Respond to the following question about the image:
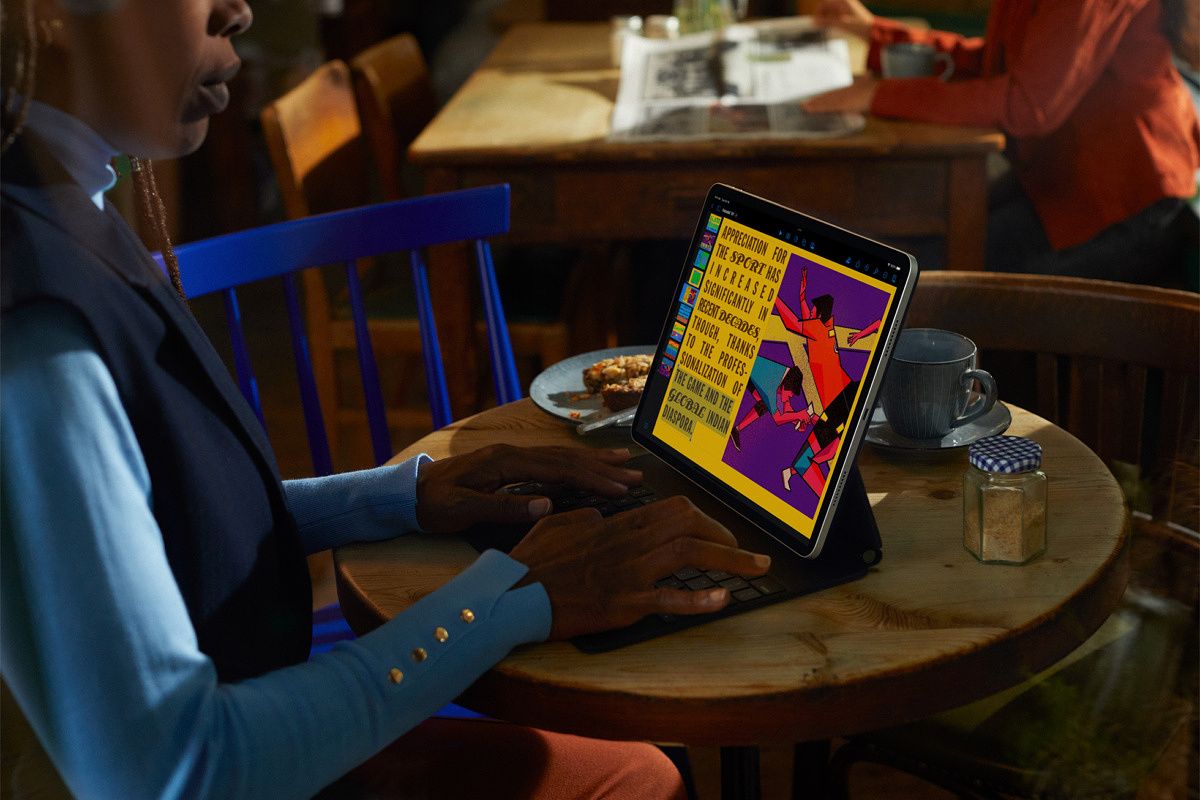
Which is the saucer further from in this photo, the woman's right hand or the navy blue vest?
the woman's right hand

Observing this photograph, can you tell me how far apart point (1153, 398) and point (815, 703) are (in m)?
1.60

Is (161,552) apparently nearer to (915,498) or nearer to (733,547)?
(733,547)

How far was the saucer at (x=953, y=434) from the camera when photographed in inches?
44.0

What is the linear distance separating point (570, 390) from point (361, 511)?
316 millimetres

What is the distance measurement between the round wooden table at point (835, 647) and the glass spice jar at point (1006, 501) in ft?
0.05

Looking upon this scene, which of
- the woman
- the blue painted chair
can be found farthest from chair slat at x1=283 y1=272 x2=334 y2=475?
the woman

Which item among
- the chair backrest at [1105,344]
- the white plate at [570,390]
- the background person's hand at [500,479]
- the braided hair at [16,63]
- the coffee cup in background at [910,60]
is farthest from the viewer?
the coffee cup in background at [910,60]

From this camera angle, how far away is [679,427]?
1.10 m

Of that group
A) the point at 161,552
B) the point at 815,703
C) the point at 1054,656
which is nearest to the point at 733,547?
the point at 815,703

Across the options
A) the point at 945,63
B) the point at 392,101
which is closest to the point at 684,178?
the point at 945,63

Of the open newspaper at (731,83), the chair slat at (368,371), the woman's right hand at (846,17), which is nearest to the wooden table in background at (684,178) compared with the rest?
the open newspaper at (731,83)

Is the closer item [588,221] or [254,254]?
[254,254]

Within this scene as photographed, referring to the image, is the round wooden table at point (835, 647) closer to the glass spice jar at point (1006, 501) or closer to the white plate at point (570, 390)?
the glass spice jar at point (1006, 501)

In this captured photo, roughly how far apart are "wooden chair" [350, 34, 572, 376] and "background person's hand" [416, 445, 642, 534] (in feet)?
4.38
